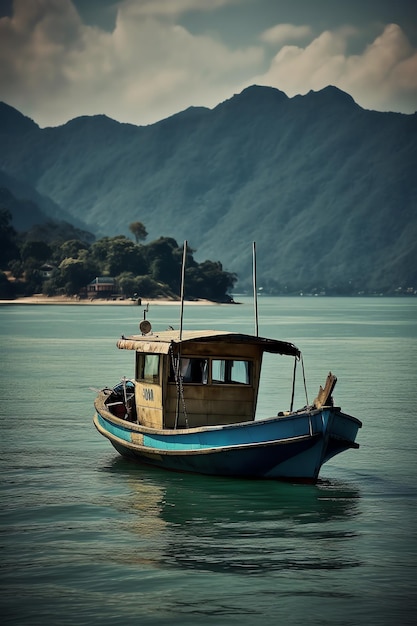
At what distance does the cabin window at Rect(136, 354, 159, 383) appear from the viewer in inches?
1003

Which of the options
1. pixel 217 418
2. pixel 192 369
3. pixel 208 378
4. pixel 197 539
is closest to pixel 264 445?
pixel 217 418


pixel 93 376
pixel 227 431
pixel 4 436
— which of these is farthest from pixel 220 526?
pixel 93 376

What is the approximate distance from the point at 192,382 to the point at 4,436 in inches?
406

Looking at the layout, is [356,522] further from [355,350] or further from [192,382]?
[355,350]

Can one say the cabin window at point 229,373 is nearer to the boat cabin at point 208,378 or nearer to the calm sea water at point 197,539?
the boat cabin at point 208,378

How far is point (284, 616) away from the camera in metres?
15.6

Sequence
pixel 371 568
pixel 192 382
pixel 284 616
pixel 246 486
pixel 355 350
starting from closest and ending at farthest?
pixel 284 616 → pixel 371 568 → pixel 246 486 → pixel 192 382 → pixel 355 350

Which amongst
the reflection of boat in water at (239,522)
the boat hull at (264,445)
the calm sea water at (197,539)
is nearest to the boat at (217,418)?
the boat hull at (264,445)

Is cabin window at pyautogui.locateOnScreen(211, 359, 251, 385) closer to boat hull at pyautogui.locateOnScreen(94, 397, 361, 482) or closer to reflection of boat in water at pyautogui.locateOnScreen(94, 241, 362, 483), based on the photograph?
reflection of boat in water at pyautogui.locateOnScreen(94, 241, 362, 483)

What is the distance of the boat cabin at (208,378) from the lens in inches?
983

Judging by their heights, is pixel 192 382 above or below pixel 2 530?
above

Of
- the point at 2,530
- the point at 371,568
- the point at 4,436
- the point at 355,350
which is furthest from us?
the point at 355,350

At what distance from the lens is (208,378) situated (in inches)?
982

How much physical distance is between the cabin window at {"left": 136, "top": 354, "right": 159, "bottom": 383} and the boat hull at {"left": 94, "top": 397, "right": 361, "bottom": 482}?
1.42 m
